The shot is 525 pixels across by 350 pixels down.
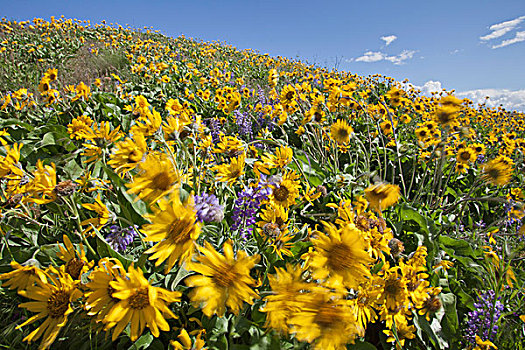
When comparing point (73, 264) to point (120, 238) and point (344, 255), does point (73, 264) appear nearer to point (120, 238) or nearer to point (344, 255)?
point (120, 238)

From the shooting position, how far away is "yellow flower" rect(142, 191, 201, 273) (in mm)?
761

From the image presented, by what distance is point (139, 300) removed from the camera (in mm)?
805

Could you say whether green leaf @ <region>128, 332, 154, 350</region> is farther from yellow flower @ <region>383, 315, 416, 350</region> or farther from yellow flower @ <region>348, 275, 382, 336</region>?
yellow flower @ <region>383, 315, 416, 350</region>

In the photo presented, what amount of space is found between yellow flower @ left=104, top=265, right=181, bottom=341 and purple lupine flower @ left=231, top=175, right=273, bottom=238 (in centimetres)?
57

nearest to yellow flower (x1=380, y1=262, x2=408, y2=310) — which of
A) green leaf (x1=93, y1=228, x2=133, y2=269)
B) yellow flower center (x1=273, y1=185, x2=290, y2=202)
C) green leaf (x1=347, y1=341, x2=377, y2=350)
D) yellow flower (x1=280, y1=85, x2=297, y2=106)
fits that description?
green leaf (x1=347, y1=341, x2=377, y2=350)

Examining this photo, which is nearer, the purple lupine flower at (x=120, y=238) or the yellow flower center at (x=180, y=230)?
the yellow flower center at (x=180, y=230)

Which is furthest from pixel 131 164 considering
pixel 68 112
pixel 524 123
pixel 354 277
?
pixel 524 123

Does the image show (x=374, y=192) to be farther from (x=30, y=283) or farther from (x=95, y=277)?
(x=30, y=283)

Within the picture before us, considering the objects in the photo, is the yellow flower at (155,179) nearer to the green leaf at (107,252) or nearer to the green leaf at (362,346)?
the green leaf at (107,252)

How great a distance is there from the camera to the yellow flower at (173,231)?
30.0 inches

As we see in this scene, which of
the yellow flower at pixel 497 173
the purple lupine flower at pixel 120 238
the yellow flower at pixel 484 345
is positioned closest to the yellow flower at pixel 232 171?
the purple lupine flower at pixel 120 238

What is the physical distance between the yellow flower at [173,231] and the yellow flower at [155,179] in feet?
0.42

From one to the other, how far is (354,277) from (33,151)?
9.04 ft

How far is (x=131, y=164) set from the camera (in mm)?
1099
